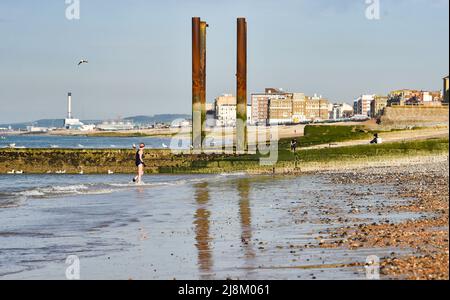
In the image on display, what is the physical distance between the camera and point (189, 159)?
1815 inches

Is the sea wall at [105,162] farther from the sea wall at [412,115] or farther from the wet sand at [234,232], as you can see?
the sea wall at [412,115]

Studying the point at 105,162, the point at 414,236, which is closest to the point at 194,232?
the point at 414,236

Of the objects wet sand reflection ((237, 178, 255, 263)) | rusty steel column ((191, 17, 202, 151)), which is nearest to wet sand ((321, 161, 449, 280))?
wet sand reflection ((237, 178, 255, 263))

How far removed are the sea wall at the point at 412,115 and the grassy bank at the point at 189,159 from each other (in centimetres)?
3765

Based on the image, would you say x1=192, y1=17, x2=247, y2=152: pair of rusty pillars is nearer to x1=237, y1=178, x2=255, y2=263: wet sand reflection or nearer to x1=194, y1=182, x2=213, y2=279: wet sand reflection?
x1=237, y1=178, x2=255, y2=263: wet sand reflection

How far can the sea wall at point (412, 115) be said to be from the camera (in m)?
87.2

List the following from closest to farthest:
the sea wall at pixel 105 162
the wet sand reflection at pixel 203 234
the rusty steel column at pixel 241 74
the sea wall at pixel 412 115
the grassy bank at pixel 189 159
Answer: the wet sand reflection at pixel 203 234, the grassy bank at pixel 189 159, the sea wall at pixel 105 162, the rusty steel column at pixel 241 74, the sea wall at pixel 412 115

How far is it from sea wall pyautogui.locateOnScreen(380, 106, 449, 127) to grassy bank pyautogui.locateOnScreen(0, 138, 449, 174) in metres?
37.6

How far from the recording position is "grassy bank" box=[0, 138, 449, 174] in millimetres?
Answer: 45156

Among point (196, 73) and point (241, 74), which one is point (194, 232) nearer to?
point (241, 74)

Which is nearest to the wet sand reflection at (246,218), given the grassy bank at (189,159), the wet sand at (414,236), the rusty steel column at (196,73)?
the wet sand at (414,236)

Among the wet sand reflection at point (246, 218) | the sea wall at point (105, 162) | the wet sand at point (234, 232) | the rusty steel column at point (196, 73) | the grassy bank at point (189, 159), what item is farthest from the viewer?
the rusty steel column at point (196, 73)

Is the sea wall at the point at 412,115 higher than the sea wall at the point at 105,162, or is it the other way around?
the sea wall at the point at 412,115

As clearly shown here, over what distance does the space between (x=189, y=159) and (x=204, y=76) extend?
8.37 meters
